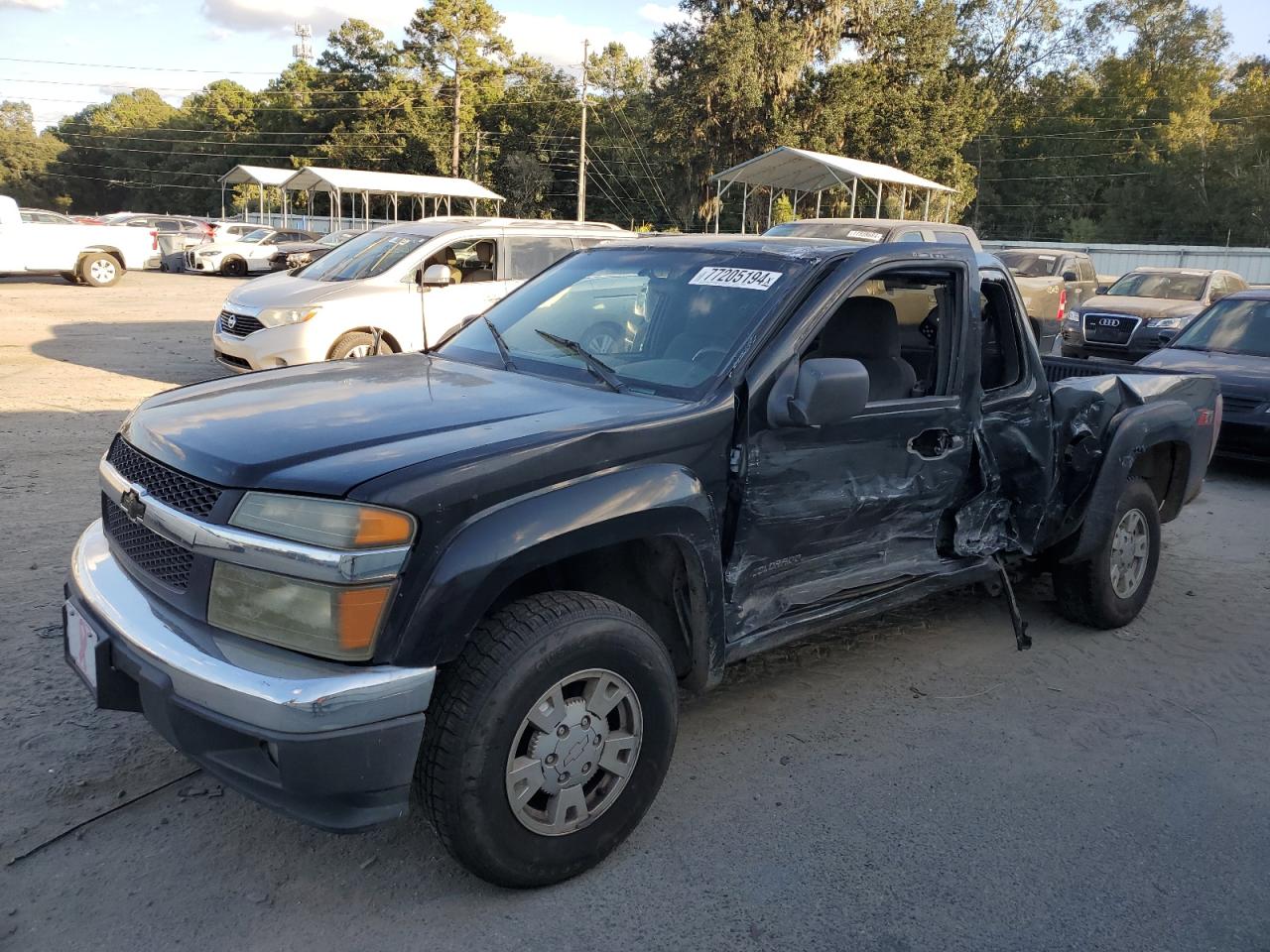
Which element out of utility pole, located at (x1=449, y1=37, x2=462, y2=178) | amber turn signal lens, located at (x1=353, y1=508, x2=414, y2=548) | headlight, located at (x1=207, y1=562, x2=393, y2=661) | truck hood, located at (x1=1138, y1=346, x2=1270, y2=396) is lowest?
headlight, located at (x1=207, y1=562, x2=393, y2=661)

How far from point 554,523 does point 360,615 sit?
1.86 feet

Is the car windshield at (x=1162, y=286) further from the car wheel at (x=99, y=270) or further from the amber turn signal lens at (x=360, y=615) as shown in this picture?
the car wheel at (x=99, y=270)

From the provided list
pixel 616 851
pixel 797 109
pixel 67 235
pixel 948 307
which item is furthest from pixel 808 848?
A: pixel 797 109

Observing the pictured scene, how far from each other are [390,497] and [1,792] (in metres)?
1.87

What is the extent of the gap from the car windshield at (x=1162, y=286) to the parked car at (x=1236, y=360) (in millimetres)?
6432

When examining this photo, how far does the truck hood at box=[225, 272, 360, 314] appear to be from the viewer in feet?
32.8

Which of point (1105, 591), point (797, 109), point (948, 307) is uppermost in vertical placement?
point (797, 109)

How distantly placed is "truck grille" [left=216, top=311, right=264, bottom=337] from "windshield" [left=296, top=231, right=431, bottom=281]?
3.23 ft

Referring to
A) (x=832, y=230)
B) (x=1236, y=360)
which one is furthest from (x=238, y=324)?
(x=1236, y=360)

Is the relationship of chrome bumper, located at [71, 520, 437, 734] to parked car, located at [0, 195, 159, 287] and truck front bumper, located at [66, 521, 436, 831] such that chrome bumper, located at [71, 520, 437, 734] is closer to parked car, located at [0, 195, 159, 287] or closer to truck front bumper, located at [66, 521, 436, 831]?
truck front bumper, located at [66, 521, 436, 831]

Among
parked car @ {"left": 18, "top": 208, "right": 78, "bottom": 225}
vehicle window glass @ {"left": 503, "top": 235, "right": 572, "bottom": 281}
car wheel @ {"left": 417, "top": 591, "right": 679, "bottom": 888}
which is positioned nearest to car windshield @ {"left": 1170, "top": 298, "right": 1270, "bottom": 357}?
vehicle window glass @ {"left": 503, "top": 235, "right": 572, "bottom": 281}

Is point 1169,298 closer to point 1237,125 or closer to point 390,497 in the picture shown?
point 390,497

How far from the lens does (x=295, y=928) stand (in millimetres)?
2701

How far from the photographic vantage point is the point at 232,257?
94.1ft
